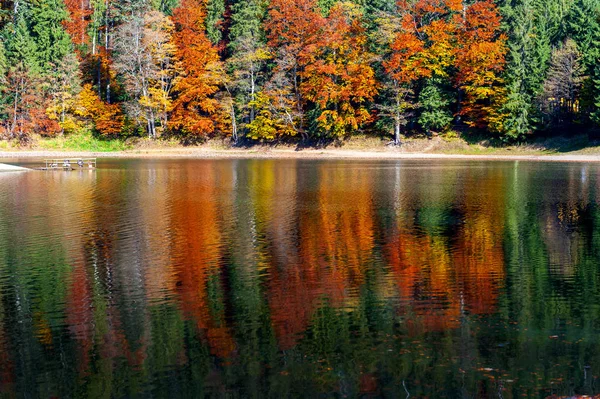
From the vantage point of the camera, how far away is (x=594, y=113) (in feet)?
213

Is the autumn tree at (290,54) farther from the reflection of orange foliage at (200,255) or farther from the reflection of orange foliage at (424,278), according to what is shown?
the reflection of orange foliage at (424,278)

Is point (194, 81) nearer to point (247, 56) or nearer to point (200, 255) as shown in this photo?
point (247, 56)

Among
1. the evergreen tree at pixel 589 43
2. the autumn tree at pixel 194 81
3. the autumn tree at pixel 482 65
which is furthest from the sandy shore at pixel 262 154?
the evergreen tree at pixel 589 43

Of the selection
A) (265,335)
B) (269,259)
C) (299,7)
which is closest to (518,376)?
(265,335)

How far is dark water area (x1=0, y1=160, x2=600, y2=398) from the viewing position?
36.9 feet

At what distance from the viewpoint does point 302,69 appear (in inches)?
3393

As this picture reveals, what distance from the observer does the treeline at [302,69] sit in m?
73.6

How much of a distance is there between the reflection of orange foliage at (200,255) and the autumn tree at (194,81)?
1769 inches

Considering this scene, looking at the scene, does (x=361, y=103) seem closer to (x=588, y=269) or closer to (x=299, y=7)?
(x=299, y=7)

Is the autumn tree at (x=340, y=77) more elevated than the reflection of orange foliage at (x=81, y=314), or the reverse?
the autumn tree at (x=340, y=77)

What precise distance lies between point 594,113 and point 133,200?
48.2 meters

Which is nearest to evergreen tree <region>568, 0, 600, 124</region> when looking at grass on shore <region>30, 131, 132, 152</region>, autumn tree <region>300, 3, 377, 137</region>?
autumn tree <region>300, 3, 377, 137</region>

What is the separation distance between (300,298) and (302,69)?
72419 mm

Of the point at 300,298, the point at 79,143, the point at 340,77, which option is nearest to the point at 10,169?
the point at 79,143
